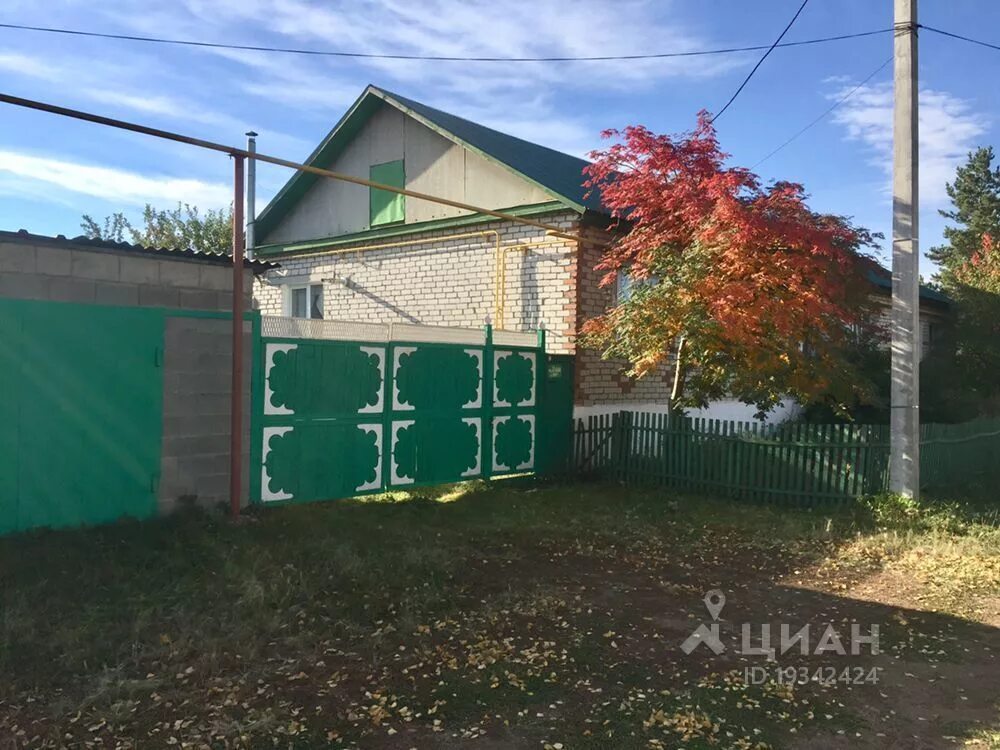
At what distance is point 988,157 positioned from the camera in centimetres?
4700

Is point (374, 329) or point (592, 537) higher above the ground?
point (374, 329)

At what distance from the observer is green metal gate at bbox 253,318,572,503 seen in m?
7.57

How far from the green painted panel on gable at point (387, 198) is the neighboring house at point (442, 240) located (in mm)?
25

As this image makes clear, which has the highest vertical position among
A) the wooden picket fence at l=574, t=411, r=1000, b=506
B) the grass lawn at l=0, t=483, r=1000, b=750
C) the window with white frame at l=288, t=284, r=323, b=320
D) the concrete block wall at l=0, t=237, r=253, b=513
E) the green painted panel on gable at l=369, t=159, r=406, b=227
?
the green painted panel on gable at l=369, t=159, r=406, b=227

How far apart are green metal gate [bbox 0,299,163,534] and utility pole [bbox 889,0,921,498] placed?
7.65 m

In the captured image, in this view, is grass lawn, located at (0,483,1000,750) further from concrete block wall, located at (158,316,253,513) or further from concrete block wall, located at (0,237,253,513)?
concrete block wall, located at (0,237,253,513)

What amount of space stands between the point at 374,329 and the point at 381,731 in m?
5.37

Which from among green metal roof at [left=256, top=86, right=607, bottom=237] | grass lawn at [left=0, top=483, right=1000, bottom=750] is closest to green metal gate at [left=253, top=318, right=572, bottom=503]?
grass lawn at [left=0, top=483, right=1000, bottom=750]

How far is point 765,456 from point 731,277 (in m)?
2.32

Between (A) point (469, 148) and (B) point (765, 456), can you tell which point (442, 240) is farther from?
(B) point (765, 456)

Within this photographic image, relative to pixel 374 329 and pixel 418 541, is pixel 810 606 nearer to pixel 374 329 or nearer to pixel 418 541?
pixel 418 541

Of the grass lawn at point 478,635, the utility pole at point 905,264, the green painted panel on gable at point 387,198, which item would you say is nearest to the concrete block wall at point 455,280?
the green painted panel on gable at point 387,198

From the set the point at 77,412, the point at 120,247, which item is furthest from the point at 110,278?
the point at 77,412

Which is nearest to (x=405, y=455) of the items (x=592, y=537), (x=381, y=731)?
(x=592, y=537)
